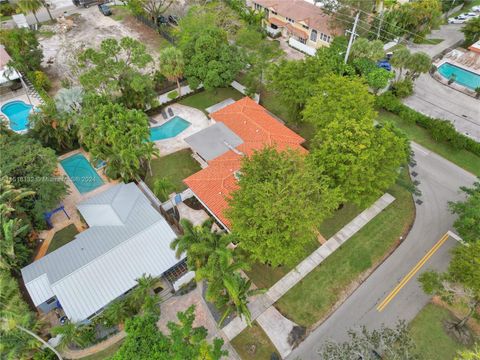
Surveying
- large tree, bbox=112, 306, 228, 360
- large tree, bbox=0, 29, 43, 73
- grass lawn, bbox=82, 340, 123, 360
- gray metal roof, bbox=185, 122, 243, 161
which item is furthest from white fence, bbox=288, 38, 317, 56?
grass lawn, bbox=82, 340, 123, 360

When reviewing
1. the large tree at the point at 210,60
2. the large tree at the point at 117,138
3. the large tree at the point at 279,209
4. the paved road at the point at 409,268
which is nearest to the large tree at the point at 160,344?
the large tree at the point at 279,209

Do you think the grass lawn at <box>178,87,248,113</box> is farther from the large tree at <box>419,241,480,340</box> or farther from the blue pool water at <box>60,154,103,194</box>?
the large tree at <box>419,241,480,340</box>

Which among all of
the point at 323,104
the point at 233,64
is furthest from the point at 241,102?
the point at 323,104

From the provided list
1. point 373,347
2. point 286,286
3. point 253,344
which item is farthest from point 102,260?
point 373,347

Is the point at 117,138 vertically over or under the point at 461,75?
over

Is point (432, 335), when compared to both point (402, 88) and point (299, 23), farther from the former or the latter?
point (299, 23)

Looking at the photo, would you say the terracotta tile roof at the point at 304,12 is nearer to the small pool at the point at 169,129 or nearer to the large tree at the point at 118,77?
the small pool at the point at 169,129

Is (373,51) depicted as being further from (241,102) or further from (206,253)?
(206,253)
